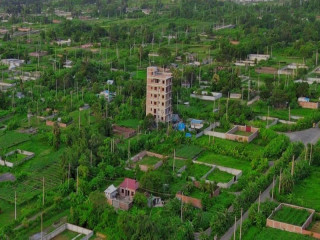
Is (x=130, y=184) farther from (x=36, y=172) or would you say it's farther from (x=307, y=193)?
(x=307, y=193)

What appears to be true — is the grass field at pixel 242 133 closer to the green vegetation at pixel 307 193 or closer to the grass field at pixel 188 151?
the grass field at pixel 188 151

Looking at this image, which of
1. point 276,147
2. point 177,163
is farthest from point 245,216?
point 276,147

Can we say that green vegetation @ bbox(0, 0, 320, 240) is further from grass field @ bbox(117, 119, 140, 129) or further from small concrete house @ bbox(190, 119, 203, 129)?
small concrete house @ bbox(190, 119, 203, 129)

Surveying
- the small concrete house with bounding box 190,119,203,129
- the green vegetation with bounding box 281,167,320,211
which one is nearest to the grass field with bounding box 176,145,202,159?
the small concrete house with bounding box 190,119,203,129

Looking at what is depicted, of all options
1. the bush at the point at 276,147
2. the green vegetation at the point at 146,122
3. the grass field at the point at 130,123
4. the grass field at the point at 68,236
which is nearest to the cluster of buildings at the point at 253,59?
the green vegetation at the point at 146,122

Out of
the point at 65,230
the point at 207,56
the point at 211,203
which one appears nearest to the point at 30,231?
the point at 65,230

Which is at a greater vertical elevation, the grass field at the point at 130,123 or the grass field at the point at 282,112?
the grass field at the point at 282,112
